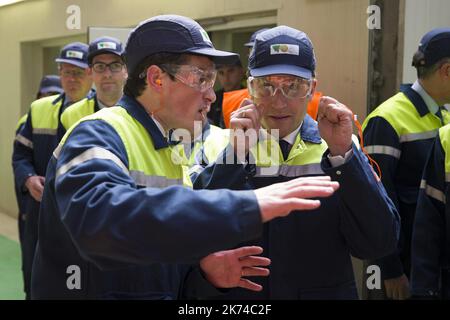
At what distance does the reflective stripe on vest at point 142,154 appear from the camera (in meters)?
1.69

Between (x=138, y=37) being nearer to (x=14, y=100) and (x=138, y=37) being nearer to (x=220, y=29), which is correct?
(x=220, y=29)

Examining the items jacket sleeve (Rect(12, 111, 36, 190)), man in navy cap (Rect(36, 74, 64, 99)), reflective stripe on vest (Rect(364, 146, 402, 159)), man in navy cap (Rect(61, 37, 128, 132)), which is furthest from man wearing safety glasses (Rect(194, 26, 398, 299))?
man in navy cap (Rect(36, 74, 64, 99))

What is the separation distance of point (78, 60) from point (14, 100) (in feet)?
15.5

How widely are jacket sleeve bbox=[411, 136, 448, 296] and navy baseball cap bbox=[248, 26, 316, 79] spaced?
2.90ft

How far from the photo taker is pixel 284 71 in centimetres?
226

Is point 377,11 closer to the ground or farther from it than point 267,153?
farther from it

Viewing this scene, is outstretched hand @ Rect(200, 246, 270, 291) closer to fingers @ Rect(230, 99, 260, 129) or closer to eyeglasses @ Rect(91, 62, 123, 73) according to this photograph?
fingers @ Rect(230, 99, 260, 129)

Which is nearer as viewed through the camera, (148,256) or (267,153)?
(148,256)

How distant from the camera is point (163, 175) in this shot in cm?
182

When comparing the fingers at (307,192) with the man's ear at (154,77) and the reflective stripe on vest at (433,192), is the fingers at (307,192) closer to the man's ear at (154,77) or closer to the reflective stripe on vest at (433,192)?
the man's ear at (154,77)
